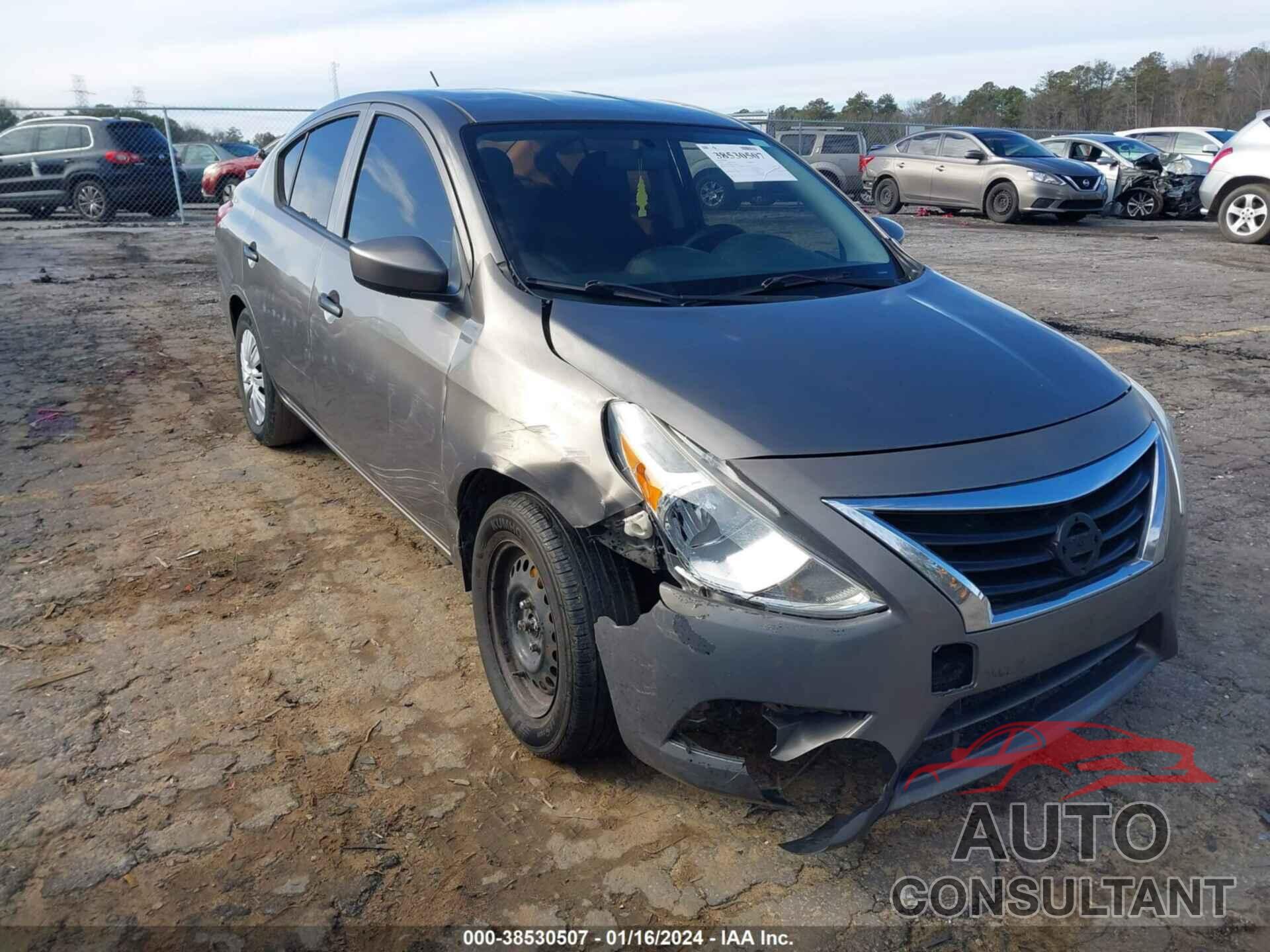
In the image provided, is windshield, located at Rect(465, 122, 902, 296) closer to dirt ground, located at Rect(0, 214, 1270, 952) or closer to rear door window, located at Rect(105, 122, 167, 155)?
dirt ground, located at Rect(0, 214, 1270, 952)

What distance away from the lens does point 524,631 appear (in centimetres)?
268

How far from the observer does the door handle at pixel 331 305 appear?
353cm

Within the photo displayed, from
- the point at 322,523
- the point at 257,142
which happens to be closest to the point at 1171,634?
the point at 322,523

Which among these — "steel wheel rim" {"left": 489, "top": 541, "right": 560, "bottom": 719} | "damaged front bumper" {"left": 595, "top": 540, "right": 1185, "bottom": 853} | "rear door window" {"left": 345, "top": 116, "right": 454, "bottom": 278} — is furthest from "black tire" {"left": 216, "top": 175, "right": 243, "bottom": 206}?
"damaged front bumper" {"left": 595, "top": 540, "right": 1185, "bottom": 853}

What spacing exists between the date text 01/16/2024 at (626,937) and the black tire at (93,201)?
17.9 m

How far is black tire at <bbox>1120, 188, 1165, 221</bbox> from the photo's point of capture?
59.6ft

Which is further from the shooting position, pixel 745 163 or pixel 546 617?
pixel 745 163

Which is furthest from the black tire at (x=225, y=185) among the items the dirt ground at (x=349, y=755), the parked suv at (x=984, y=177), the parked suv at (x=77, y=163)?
the dirt ground at (x=349, y=755)

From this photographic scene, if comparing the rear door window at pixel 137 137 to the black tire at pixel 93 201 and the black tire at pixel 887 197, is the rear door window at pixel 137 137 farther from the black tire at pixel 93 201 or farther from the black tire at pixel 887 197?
the black tire at pixel 887 197

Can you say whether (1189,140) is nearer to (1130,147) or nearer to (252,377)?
(1130,147)

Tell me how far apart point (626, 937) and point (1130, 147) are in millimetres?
20601

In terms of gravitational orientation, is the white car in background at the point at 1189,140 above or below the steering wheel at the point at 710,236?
above

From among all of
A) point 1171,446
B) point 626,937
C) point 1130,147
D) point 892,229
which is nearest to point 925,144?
point 1130,147

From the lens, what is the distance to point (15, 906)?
7.09 feet
